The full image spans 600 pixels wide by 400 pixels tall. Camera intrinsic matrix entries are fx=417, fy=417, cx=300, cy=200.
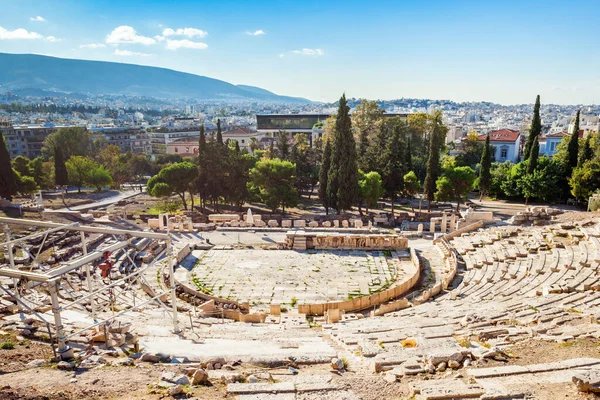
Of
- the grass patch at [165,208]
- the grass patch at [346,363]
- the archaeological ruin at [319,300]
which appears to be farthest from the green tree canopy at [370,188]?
the grass patch at [346,363]

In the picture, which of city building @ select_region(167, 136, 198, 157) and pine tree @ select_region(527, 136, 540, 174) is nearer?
pine tree @ select_region(527, 136, 540, 174)

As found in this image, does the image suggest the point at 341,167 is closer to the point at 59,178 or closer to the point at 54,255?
the point at 54,255

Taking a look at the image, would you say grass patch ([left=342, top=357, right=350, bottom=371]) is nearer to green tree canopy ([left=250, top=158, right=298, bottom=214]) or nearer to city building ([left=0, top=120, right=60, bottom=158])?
green tree canopy ([left=250, top=158, right=298, bottom=214])

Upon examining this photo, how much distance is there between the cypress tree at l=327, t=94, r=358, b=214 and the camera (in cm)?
3234

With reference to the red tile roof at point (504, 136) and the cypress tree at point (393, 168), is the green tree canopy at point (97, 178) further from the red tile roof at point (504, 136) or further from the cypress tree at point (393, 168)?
the red tile roof at point (504, 136)

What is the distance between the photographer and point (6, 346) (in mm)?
9727

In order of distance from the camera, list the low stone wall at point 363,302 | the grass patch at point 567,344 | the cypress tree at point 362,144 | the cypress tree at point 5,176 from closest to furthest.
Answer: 1. the grass patch at point 567,344
2. the low stone wall at point 363,302
3. the cypress tree at point 5,176
4. the cypress tree at point 362,144

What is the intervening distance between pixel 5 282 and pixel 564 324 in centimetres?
1954

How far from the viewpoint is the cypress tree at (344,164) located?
3234 cm

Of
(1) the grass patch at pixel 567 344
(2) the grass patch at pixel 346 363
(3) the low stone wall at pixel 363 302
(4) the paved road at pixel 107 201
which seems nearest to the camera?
(2) the grass patch at pixel 346 363

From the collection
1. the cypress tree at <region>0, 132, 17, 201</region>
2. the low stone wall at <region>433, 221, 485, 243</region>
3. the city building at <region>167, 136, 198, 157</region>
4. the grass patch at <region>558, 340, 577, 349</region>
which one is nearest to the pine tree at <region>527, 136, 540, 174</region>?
the low stone wall at <region>433, 221, 485, 243</region>

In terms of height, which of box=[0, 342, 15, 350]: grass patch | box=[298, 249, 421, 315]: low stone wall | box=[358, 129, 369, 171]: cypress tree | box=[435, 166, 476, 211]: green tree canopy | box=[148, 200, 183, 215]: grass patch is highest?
box=[358, 129, 369, 171]: cypress tree

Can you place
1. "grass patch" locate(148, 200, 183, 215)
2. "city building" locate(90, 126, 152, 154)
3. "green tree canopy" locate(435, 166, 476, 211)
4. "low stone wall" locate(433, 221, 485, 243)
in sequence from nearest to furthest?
"low stone wall" locate(433, 221, 485, 243) → "green tree canopy" locate(435, 166, 476, 211) → "grass patch" locate(148, 200, 183, 215) → "city building" locate(90, 126, 152, 154)

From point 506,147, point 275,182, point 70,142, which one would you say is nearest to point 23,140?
point 70,142
